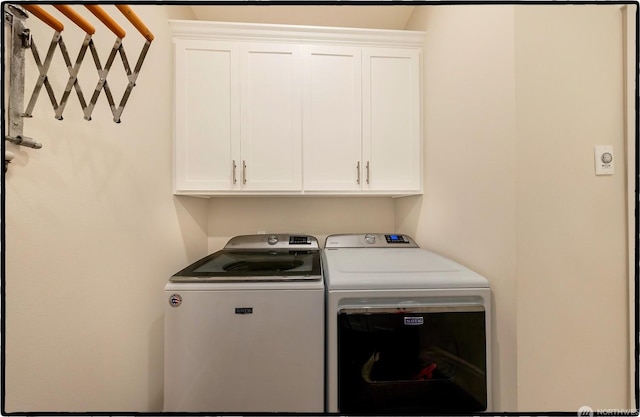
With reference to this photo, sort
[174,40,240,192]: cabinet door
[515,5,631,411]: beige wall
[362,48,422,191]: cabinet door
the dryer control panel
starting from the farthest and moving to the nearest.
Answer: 1. the dryer control panel
2. [362,48,422,191]: cabinet door
3. [174,40,240,192]: cabinet door
4. [515,5,631,411]: beige wall

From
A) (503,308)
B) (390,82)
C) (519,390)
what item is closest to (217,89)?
(390,82)

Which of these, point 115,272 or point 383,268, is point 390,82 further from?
point 115,272

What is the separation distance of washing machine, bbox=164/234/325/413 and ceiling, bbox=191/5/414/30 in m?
1.71

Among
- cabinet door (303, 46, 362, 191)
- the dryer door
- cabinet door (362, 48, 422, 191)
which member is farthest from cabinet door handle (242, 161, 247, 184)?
the dryer door

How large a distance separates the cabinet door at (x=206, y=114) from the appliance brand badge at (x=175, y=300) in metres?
0.68

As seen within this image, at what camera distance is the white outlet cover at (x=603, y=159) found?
837 millimetres

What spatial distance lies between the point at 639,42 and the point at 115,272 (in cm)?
222

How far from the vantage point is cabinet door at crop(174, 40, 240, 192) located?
1.37 meters

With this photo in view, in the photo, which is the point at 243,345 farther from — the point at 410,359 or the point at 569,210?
the point at 569,210

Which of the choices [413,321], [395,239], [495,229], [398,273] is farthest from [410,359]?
[395,239]

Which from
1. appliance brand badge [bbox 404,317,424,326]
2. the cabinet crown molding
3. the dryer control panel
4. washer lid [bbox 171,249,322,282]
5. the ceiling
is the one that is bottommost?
appliance brand badge [bbox 404,317,424,326]

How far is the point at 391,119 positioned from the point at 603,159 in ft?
3.18

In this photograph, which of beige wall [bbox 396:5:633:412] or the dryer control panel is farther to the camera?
the dryer control panel
